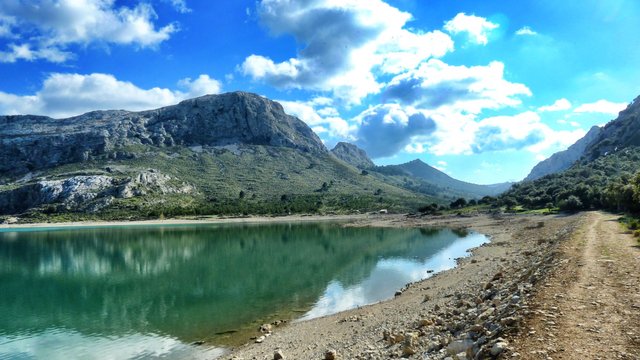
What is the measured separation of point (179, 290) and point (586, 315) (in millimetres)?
38258

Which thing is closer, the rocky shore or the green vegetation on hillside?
the rocky shore

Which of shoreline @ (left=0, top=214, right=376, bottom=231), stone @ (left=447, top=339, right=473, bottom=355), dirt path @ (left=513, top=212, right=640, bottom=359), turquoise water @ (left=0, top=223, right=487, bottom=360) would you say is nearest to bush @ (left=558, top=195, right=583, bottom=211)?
turquoise water @ (left=0, top=223, right=487, bottom=360)

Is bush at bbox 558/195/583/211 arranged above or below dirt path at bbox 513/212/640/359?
above

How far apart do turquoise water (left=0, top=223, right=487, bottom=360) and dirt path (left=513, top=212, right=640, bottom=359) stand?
17563 millimetres

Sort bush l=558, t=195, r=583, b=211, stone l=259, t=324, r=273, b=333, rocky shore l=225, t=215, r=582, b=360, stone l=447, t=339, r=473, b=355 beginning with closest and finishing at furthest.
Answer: stone l=447, t=339, r=473, b=355
rocky shore l=225, t=215, r=582, b=360
stone l=259, t=324, r=273, b=333
bush l=558, t=195, r=583, b=211

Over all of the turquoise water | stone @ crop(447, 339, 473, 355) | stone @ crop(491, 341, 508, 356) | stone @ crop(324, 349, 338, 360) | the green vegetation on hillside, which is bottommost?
the turquoise water

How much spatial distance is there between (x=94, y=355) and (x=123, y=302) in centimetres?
1524

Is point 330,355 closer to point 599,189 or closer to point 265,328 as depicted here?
point 265,328

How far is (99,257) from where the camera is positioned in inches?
2803

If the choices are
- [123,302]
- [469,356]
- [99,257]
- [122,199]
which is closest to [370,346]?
[469,356]

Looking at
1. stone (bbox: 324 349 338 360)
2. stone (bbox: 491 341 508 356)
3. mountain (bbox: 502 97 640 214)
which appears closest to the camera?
stone (bbox: 491 341 508 356)

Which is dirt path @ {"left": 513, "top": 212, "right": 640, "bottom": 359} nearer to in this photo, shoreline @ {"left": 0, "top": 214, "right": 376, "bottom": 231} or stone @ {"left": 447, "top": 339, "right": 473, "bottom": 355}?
stone @ {"left": 447, "top": 339, "right": 473, "bottom": 355}

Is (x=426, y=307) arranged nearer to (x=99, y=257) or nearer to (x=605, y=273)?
(x=605, y=273)

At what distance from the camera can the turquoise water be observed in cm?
2620
